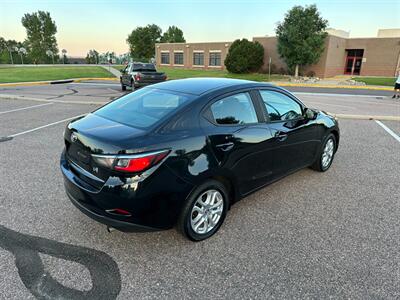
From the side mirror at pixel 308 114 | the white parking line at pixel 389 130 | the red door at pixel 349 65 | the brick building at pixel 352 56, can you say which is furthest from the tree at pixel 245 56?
the side mirror at pixel 308 114

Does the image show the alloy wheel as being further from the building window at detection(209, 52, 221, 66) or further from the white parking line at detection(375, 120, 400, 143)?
the building window at detection(209, 52, 221, 66)

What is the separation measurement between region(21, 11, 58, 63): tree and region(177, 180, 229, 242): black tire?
89.4 m

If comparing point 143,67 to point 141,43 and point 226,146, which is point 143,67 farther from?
point 141,43

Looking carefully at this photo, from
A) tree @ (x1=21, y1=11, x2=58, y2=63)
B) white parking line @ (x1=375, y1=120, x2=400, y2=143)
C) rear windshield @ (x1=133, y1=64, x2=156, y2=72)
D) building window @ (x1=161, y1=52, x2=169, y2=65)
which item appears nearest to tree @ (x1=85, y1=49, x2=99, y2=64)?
tree @ (x1=21, y1=11, x2=58, y2=63)

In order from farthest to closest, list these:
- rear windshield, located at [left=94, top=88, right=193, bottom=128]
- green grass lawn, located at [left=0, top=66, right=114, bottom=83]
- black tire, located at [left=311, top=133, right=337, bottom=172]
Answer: green grass lawn, located at [left=0, top=66, right=114, bottom=83] < black tire, located at [left=311, top=133, right=337, bottom=172] < rear windshield, located at [left=94, top=88, right=193, bottom=128]

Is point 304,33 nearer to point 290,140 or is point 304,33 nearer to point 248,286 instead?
point 290,140

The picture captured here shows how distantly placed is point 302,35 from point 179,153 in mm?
30513

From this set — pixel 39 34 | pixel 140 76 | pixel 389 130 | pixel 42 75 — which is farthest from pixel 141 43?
pixel 389 130

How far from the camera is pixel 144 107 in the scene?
123 inches

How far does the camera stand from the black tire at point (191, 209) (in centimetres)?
267

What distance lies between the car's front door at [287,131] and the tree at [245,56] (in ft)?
103

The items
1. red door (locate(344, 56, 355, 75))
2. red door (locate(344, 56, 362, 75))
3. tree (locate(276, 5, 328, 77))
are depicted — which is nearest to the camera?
tree (locate(276, 5, 328, 77))

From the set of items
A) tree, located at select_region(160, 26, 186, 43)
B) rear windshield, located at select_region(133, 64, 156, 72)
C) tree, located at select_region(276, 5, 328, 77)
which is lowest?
rear windshield, located at select_region(133, 64, 156, 72)

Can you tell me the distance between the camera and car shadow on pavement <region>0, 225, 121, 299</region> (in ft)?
7.33
